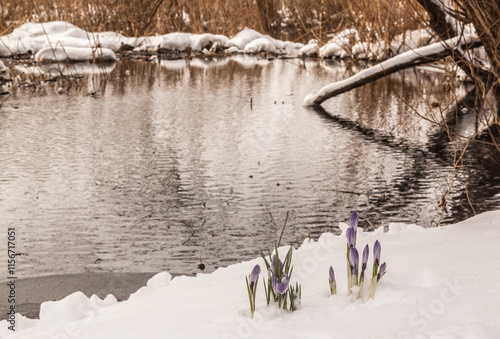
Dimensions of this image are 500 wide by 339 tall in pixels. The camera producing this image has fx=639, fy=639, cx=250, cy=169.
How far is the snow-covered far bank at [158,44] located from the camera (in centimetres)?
1429

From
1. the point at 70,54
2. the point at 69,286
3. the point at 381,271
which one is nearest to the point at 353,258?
the point at 381,271

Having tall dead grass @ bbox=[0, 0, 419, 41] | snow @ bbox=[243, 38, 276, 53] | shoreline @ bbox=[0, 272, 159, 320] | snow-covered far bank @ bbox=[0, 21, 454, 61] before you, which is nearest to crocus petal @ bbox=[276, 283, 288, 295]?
shoreline @ bbox=[0, 272, 159, 320]

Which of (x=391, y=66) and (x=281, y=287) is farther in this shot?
(x=391, y=66)

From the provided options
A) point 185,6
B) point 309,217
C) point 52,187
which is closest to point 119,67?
point 185,6

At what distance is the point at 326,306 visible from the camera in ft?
6.68

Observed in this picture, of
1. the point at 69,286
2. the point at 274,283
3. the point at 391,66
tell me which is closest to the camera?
the point at 274,283

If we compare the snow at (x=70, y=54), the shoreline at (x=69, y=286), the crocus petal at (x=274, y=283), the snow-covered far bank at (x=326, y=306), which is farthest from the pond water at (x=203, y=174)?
the snow at (x=70, y=54)

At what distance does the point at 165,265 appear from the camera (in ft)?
11.4

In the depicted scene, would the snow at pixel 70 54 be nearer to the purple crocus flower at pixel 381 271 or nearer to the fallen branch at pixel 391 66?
the fallen branch at pixel 391 66

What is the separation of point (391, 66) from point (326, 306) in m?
5.97

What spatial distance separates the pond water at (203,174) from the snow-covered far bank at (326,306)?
985 millimetres

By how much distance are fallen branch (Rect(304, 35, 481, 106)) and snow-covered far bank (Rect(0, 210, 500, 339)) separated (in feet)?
13.9

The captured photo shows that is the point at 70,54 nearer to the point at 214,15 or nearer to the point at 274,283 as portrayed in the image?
the point at 214,15

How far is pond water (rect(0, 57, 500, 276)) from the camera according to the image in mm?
3867
